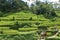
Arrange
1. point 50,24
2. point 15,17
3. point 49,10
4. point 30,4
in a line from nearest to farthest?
1. point 50,24
2. point 15,17
3. point 49,10
4. point 30,4

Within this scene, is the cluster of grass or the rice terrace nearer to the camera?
the rice terrace

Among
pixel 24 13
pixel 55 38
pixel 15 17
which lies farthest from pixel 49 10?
pixel 55 38

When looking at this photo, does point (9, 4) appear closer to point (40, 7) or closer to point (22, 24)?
point (40, 7)

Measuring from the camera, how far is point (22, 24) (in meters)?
27.5

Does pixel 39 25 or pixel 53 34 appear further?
pixel 39 25

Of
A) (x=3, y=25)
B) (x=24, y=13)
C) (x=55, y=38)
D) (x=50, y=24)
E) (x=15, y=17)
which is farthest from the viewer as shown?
(x=24, y=13)

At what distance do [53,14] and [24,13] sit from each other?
14.1 ft

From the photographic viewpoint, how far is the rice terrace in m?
23.5

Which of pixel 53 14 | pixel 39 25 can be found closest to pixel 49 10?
pixel 53 14

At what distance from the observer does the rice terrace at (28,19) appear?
2355 centimetres

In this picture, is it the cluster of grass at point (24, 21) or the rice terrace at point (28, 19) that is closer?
the rice terrace at point (28, 19)

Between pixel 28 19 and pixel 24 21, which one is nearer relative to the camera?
pixel 24 21

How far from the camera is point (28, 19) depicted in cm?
3064

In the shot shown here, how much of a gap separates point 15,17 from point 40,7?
6.46 m
